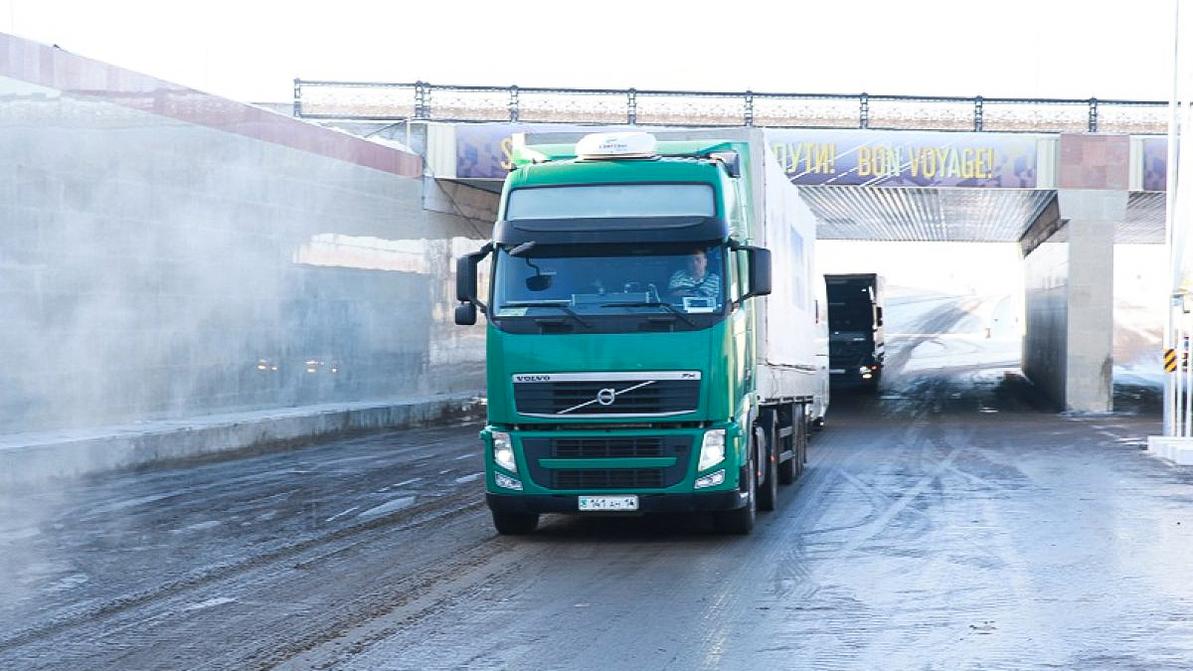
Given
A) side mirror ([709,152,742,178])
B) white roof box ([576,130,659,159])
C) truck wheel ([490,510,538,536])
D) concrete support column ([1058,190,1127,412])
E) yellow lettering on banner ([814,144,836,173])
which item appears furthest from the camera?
concrete support column ([1058,190,1127,412])

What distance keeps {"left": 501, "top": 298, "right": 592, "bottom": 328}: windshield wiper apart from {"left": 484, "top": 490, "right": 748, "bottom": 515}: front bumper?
1.44m

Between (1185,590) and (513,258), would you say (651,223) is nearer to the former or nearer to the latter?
(513,258)

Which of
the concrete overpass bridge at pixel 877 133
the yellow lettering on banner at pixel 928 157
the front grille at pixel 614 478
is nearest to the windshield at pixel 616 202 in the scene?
the front grille at pixel 614 478

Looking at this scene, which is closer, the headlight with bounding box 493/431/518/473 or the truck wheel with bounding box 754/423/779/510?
the headlight with bounding box 493/431/518/473

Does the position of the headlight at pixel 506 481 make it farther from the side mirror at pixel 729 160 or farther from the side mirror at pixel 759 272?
the side mirror at pixel 729 160

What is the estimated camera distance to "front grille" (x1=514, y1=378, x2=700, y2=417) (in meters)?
12.1

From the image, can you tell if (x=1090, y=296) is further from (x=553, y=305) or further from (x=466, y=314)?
(x=553, y=305)

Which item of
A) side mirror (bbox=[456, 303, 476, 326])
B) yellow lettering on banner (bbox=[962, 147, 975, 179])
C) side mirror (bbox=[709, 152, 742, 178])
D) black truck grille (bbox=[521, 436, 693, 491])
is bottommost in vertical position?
black truck grille (bbox=[521, 436, 693, 491])

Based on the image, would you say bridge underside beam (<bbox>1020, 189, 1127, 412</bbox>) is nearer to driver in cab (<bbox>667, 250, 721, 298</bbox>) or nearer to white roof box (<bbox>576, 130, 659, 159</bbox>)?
white roof box (<bbox>576, 130, 659, 159</bbox>)

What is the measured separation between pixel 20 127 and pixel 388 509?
7.47 m

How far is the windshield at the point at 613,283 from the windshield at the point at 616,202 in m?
0.34

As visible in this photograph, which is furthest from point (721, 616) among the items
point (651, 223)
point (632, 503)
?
point (651, 223)

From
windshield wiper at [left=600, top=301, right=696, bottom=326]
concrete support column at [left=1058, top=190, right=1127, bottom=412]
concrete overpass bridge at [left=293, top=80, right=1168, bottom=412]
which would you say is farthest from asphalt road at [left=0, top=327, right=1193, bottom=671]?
concrete support column at [left=1058, top=190, right=1127, bottom=412]

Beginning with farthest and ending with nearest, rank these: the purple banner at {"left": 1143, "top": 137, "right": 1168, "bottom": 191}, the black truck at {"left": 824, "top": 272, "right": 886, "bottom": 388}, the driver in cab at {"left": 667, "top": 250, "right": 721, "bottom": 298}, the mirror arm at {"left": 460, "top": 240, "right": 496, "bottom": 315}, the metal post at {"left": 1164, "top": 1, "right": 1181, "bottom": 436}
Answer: the black truck at {"left": 824, "top": 272, "right": 886, "bottom": 388}
the purple banner at {"left": 1143, "top": 137, "right": 1168, "bottom": 191}
the metal post at {"left": 1164, "top": 1, "right": 1181, "bottom": 436}
the mirror arm at {"left": 460, "top": 240, "right": 496, "bottom": 315}
the driver in cab at {"left": 667, "top": 250, "right": 721, "bottom": 298}
